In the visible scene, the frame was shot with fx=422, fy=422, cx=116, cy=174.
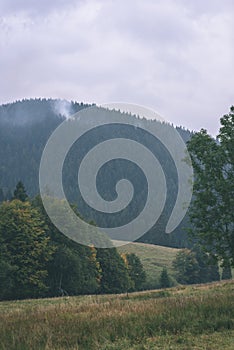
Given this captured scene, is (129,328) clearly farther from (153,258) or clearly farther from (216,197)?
(153,258)

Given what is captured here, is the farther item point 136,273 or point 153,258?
point 153,258

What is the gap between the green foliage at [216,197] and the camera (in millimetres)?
20500

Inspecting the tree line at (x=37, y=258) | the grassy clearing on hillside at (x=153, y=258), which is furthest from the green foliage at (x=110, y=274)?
the grassy clearing on hillside at (x=153, y=258)

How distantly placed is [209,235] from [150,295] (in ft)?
25.7

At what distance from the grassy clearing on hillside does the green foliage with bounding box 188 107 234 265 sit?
64.0 meters

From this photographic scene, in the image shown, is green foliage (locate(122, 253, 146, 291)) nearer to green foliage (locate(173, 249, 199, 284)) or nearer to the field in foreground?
green foliage (locate(173, 249, 199, 284))

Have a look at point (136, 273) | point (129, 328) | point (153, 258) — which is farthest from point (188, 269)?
point (129, 328)

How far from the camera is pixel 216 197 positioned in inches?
818

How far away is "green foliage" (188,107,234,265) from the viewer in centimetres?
2050

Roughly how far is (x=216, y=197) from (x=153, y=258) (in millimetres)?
87166

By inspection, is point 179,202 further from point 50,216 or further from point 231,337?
point 50,216

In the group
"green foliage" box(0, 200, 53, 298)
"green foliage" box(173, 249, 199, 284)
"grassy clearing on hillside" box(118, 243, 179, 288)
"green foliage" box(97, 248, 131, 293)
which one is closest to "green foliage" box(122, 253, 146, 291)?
"grassy clearing on hillside" box(118, 243, 179, 288)

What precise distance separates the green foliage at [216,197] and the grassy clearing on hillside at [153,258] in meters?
64.0

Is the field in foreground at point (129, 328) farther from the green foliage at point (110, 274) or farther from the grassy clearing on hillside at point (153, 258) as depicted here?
the grassy clearing on hillside at point (153, 258)
